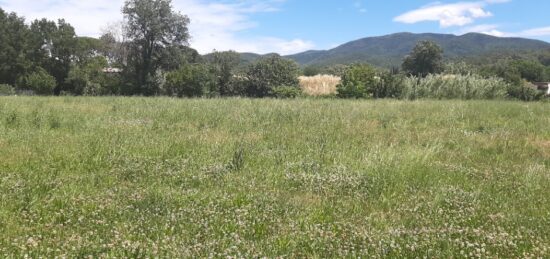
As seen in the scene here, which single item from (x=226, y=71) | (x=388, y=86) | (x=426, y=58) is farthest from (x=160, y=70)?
(x=426, y=58)

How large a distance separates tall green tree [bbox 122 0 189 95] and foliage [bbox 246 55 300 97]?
10024 millimetres

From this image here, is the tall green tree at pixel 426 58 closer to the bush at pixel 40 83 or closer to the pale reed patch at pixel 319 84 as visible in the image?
the pale reed patch at pixel 319 84

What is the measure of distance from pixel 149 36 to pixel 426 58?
56.8m

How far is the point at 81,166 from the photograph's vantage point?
745 centimetres

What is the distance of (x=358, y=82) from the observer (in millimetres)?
36906

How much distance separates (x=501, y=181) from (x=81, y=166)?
A: 7.20 m

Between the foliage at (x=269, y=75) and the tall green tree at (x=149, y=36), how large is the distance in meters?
10.0

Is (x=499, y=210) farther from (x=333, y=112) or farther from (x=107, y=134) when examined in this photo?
(x=333, y=112)

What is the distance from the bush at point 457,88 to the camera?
29.6 metres

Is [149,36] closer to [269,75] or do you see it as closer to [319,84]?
[269,75]

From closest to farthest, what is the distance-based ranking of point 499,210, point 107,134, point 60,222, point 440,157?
point 60,222
point 499,210
point 440,157
point 107,134

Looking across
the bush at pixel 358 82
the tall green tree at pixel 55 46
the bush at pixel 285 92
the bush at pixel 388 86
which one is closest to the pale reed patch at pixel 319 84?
the bush at pixel 285 92

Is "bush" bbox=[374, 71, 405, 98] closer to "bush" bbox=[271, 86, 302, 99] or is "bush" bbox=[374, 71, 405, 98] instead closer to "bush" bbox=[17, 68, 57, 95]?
"bush" bbox=[271, 86, 302, 99]

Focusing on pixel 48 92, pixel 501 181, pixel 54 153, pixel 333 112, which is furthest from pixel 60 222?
pixel 48 92
